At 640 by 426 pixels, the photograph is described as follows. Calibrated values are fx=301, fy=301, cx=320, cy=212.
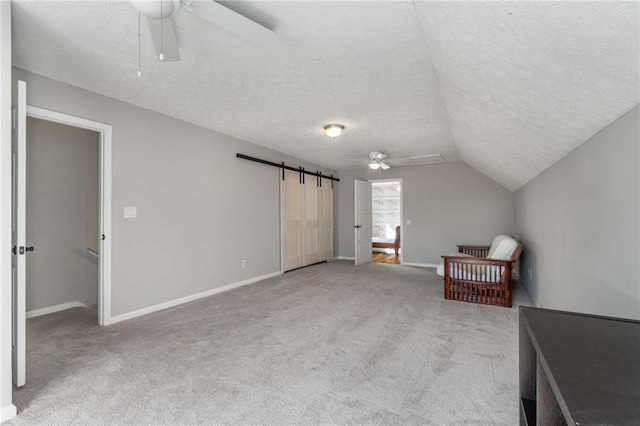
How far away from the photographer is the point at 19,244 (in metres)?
2.00

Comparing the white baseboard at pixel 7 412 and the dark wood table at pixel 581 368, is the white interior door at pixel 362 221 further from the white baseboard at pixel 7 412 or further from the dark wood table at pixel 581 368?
the white baseboard at pixel 7 412

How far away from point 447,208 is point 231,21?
239 inches

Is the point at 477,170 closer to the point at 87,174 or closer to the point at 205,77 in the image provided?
the point at 205,77

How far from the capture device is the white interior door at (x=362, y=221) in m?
6.86

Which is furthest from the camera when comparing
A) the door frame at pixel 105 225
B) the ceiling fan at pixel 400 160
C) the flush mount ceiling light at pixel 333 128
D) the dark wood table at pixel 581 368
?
the ceiling fan at pixel 400 160

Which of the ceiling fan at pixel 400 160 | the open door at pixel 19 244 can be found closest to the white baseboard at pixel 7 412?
the open door at pixel 19 244

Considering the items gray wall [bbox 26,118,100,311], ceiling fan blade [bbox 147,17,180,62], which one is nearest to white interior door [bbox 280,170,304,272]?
gray wall [bbox 26,118,100,311]

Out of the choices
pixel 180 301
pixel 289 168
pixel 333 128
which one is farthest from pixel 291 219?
pixel 180 301

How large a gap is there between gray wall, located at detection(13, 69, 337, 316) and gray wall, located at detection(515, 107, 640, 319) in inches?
158

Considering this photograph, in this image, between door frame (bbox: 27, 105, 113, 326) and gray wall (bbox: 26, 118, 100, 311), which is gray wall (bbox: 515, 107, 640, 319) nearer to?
door frame (bbox: 27, 105, 113, 326)

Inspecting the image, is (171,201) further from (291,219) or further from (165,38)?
(291,219)

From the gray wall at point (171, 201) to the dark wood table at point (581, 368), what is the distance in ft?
11.9

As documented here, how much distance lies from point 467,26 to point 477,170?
531 centimetres

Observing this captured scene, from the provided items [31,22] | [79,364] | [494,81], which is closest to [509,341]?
[494,81]
